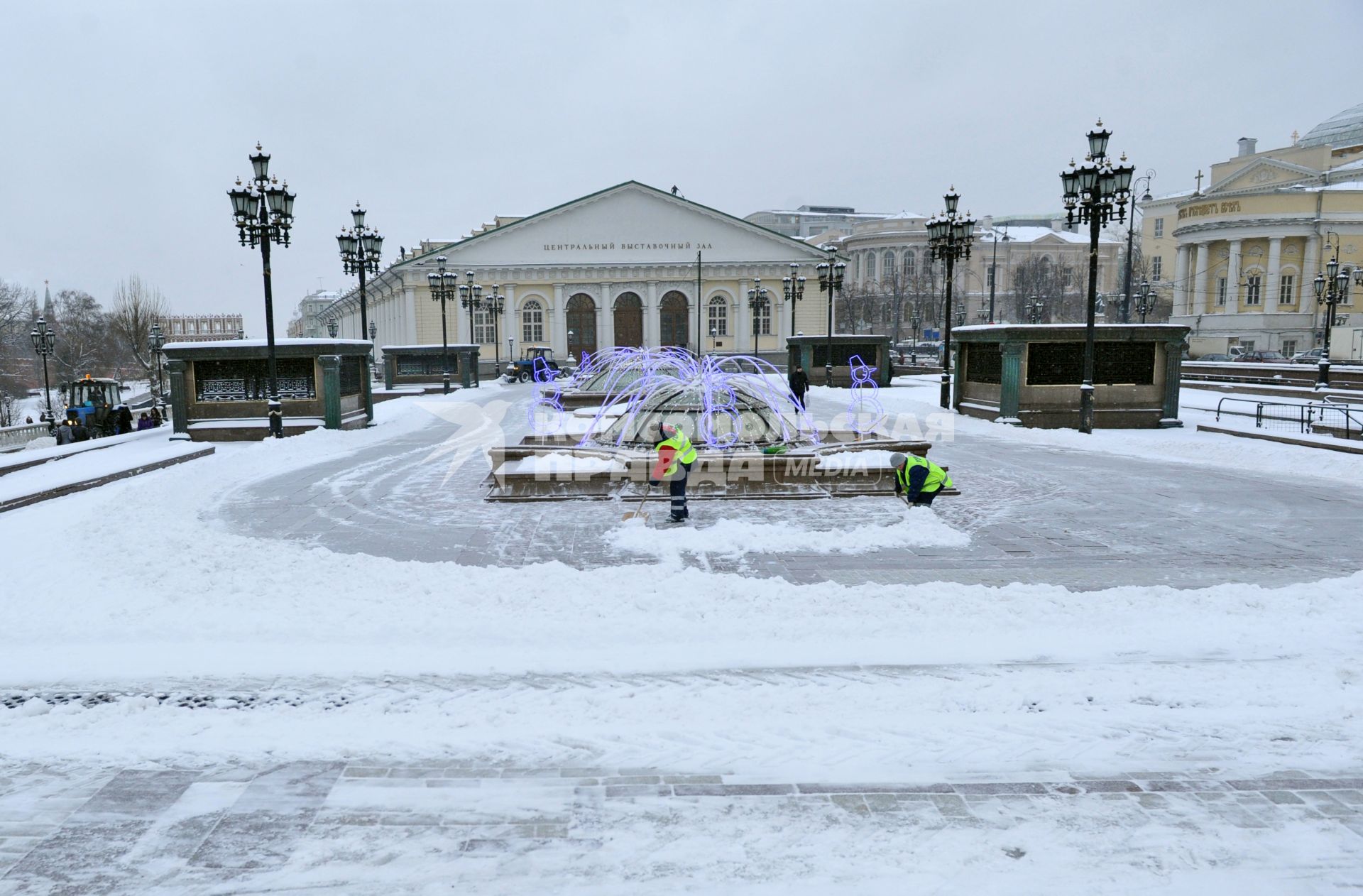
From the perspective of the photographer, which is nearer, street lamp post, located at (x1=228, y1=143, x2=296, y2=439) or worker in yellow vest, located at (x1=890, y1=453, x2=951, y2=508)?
worker in yellow vest, located at (x1=890, y1=453, x2=951, y2=508)

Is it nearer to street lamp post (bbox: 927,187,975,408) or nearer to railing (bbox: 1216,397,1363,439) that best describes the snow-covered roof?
street lamp post (bbox: 927,187,975,408)

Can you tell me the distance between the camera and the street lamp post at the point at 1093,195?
19.4 metres

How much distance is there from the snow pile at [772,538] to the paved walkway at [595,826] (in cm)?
482

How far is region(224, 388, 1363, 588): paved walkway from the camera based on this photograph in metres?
9.03

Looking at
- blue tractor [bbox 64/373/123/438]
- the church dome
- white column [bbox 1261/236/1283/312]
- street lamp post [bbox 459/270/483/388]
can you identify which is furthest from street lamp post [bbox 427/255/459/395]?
the church dome

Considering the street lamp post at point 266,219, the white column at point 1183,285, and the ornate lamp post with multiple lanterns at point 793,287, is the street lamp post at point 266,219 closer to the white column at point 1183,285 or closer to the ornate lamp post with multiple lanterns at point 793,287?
the ornate lamp post with multiple lanterns at point 793,287

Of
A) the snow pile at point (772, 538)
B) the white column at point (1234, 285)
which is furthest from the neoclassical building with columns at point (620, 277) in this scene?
the snow pile at point (772, 538)

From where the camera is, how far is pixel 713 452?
1488 cm

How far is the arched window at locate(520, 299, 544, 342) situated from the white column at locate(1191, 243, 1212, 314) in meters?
54.6

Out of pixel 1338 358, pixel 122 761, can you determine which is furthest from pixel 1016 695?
pixel 1338 358

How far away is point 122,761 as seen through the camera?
5.23 metres

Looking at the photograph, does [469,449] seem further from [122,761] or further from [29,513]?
[122,761]

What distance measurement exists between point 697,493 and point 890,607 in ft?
18.7

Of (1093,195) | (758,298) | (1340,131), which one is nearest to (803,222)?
(1340,131)
